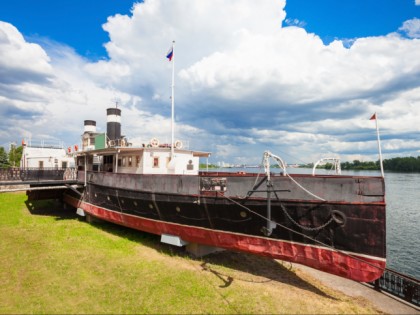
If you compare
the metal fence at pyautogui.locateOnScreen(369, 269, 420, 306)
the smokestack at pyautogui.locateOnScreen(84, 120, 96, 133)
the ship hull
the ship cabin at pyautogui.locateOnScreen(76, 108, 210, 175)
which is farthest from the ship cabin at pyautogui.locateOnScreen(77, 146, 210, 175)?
the smokestack at pyautogui.locateOnScreen(84, 120, 96, 133)

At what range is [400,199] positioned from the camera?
37938 millimetres

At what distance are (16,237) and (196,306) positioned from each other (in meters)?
11.9

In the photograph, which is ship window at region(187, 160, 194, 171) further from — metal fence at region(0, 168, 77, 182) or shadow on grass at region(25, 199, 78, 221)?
shadow on grass at region(25, 199, 78, 221)

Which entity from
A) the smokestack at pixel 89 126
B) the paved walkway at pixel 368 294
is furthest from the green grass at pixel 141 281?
the smokestack at pixel 89 126

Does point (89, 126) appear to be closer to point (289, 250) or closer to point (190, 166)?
point (190, 166)

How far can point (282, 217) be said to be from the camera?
8.84 metres

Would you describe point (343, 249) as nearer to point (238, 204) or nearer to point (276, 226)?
point (276, 226)

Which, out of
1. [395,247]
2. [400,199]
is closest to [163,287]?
[395,247]

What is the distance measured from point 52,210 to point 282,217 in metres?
21.3

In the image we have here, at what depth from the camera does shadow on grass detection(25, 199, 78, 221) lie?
65.0 ft

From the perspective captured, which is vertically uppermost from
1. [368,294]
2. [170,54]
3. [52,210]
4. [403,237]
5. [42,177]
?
[170,54]

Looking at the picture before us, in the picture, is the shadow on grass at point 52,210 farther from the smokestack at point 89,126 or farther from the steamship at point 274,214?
the steamship at point 274,214

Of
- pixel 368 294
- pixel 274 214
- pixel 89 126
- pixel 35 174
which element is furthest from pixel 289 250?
pixel 89 126

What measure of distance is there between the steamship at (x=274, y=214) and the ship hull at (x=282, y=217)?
0.09ft
